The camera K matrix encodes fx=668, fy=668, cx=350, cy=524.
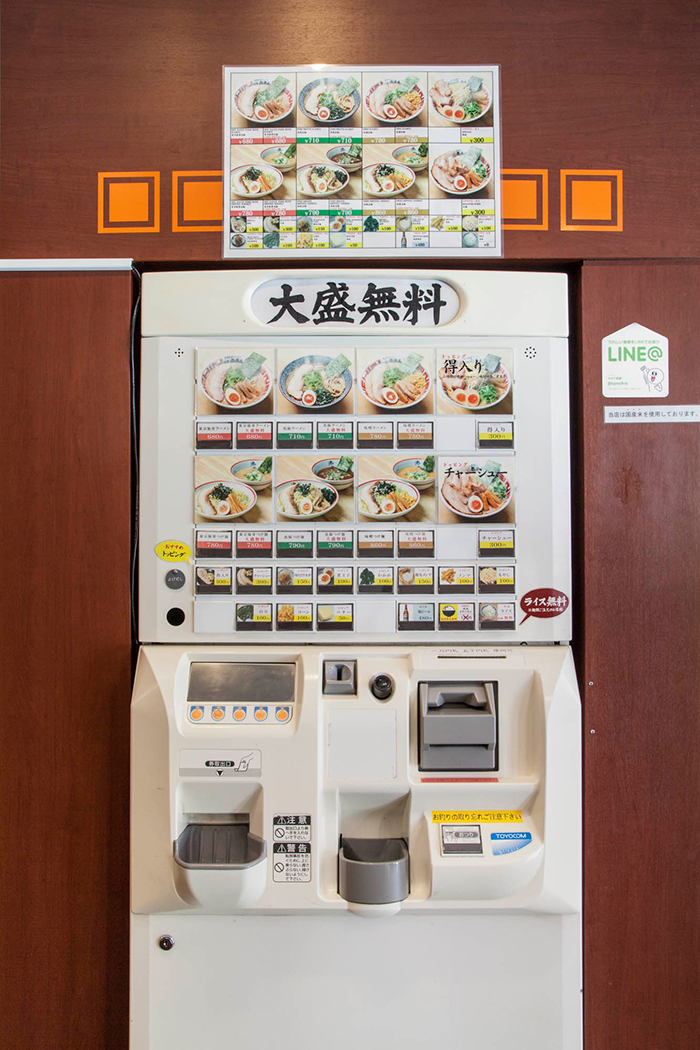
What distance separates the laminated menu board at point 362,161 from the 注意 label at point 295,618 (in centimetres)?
89

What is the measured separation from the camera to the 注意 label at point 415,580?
1671mm

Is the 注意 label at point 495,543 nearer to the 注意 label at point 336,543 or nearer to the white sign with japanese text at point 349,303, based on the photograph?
the 注意 label at point 336,543

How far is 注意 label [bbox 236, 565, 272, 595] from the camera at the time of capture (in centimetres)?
167

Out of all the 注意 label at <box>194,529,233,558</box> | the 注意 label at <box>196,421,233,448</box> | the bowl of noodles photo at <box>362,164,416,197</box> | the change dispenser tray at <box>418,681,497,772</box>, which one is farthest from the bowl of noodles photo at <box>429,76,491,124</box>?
the change dispenser tray at <box>418,681,497,772</box>

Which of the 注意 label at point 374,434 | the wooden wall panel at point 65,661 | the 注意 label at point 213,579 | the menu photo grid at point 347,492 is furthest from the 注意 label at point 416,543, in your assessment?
the wooden wall panel at point 65,661

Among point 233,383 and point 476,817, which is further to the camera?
point 233,383

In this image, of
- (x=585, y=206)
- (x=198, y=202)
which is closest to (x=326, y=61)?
(x=198, y=202)

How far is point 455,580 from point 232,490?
0.60 m

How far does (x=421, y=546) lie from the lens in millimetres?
1677

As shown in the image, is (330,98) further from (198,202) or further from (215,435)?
(215,435)

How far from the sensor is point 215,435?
5.52 ft

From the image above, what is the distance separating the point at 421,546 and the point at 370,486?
0.20 meters

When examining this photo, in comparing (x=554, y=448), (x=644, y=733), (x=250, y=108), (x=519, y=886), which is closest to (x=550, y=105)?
(x=250, y=108)

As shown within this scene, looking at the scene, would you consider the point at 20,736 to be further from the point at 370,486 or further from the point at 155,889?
the point at 370,486
